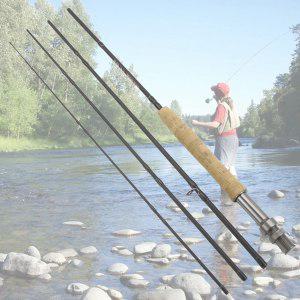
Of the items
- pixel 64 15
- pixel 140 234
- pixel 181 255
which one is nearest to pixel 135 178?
pixel 140 234

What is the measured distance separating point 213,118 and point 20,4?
5258 cm

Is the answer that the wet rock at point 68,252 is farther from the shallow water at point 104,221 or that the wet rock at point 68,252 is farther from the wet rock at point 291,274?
the wet rock at point 291,274

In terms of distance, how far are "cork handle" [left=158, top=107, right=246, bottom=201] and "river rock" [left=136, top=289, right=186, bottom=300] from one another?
88.2 inches

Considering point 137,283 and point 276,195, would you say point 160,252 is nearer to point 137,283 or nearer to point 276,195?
point 137,283

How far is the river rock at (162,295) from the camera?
4.49 m

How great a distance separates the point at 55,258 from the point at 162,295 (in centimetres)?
189

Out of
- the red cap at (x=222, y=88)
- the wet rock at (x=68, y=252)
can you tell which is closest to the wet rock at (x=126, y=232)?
the wet rock at (x=68, y=252)

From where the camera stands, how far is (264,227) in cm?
207

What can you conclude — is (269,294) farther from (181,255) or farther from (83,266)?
(83,266)

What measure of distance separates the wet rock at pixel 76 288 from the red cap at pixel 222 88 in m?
3.84

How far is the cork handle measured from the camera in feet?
7.47

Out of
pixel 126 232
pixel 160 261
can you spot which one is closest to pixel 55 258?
pixel 160 261

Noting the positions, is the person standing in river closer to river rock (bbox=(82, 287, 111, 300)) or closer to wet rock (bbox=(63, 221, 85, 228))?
wet rock (bbox=(63, 221, 85, 228))

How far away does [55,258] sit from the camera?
5918mm
